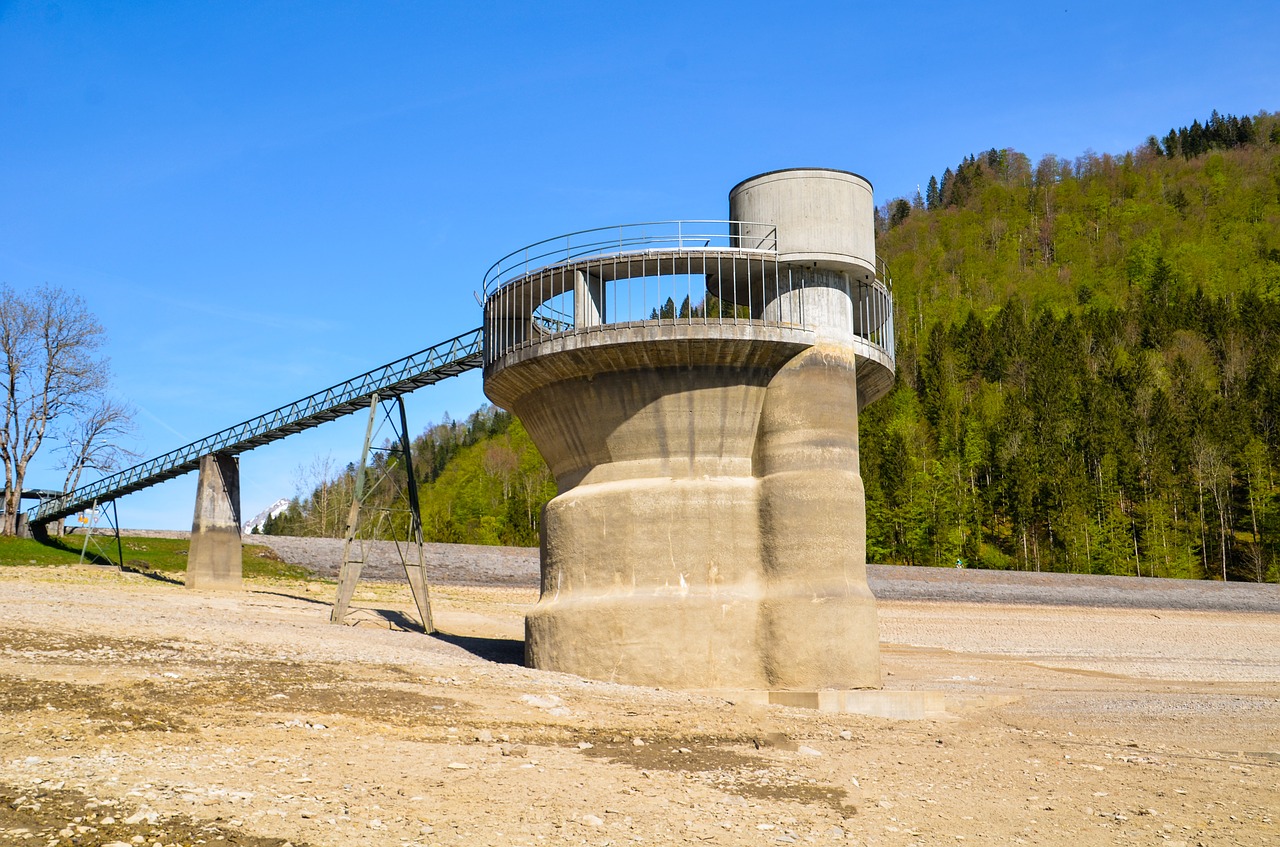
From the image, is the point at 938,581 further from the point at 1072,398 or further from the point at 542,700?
the point at 1072,398

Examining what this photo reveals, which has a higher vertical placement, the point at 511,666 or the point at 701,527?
the point at 701,527

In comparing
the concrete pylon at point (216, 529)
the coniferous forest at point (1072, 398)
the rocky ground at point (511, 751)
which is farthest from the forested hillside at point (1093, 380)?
the rocky ground at point (511, 751)

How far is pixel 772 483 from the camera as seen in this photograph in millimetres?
21844

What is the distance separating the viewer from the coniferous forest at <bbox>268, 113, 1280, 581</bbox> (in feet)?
253

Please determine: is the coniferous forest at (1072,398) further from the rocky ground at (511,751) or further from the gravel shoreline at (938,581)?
the rocky ground at (511,751)

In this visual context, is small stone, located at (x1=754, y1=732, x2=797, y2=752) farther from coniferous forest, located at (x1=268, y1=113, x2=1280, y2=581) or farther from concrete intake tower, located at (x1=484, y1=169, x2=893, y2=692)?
coniferous forest, located at (x1=268, y1=113, x2=1280, y2=581)

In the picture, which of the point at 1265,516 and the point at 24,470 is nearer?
the point at 24,470

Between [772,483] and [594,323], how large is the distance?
4560 millimetres

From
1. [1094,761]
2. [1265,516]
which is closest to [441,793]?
[1094,761]

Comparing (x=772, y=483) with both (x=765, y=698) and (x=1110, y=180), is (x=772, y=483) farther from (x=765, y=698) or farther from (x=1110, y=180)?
(x=1110, y=180)

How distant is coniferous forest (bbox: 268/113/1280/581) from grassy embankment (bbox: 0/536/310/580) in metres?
26.1

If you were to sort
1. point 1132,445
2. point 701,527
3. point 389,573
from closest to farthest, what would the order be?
point 701,527, point 389,573, point 1132,445

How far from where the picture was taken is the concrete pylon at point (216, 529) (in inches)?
1540

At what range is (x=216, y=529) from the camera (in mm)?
39781
